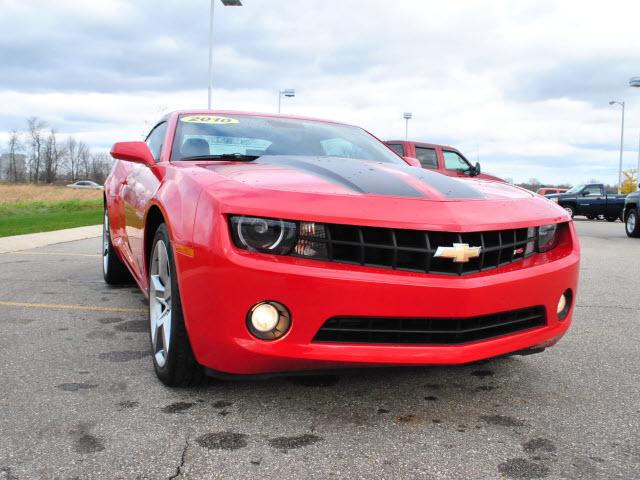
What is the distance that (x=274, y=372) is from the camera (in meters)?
2.34

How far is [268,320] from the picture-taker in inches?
89.1

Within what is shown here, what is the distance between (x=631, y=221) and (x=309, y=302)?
534 inches

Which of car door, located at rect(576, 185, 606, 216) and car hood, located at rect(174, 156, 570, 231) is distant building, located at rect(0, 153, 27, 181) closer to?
car door, located at rect(576, 185, 606, 216)

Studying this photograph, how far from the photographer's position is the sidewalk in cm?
856

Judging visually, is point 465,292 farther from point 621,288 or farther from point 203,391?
→ point 621,288

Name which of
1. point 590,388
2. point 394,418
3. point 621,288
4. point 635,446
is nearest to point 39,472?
point 394,418

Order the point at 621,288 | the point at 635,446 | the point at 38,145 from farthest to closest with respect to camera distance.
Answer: the point at 38,145
the point at 621,288
the point at 635,446

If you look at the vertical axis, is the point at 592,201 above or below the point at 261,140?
below

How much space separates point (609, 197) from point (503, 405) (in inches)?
968

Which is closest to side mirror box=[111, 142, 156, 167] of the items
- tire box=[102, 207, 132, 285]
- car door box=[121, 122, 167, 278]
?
car door box=[121, 122, 167, 278]

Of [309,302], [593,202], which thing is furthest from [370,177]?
[593,202]

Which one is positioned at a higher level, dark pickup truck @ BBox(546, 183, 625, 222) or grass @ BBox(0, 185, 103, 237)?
dark pickup truck @ BBox(546, 183, 625, 222)

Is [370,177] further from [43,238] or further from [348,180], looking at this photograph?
[43,238]

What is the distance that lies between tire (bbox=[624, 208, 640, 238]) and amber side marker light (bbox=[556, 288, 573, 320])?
12039 mm
